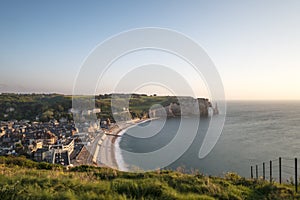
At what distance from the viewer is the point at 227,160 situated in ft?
79.3

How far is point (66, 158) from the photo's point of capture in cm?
2370

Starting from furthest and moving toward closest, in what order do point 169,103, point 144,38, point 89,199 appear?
point 169,103 → point 144,38 → point 89,199

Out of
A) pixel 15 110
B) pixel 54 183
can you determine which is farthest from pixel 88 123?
pixel 54 183

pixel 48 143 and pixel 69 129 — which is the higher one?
pixel 69 129

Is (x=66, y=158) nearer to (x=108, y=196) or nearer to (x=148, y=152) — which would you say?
(x=148, y=152)

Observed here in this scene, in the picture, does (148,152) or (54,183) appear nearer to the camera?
(54,183)

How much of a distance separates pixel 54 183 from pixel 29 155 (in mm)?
26030

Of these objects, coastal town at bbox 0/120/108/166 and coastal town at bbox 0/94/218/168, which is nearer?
coastal town at bbox 0/120/108/166

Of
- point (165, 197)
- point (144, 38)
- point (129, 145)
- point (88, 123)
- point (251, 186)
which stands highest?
point (144, 38)

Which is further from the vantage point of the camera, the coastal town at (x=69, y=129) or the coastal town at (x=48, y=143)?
the coastal town at (x=69, y=129)

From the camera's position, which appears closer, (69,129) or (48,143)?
(48,143)

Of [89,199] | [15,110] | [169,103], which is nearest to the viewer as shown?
[89,199]

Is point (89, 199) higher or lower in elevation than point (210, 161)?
higher

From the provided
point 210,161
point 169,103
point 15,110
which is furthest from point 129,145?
point 169,103
